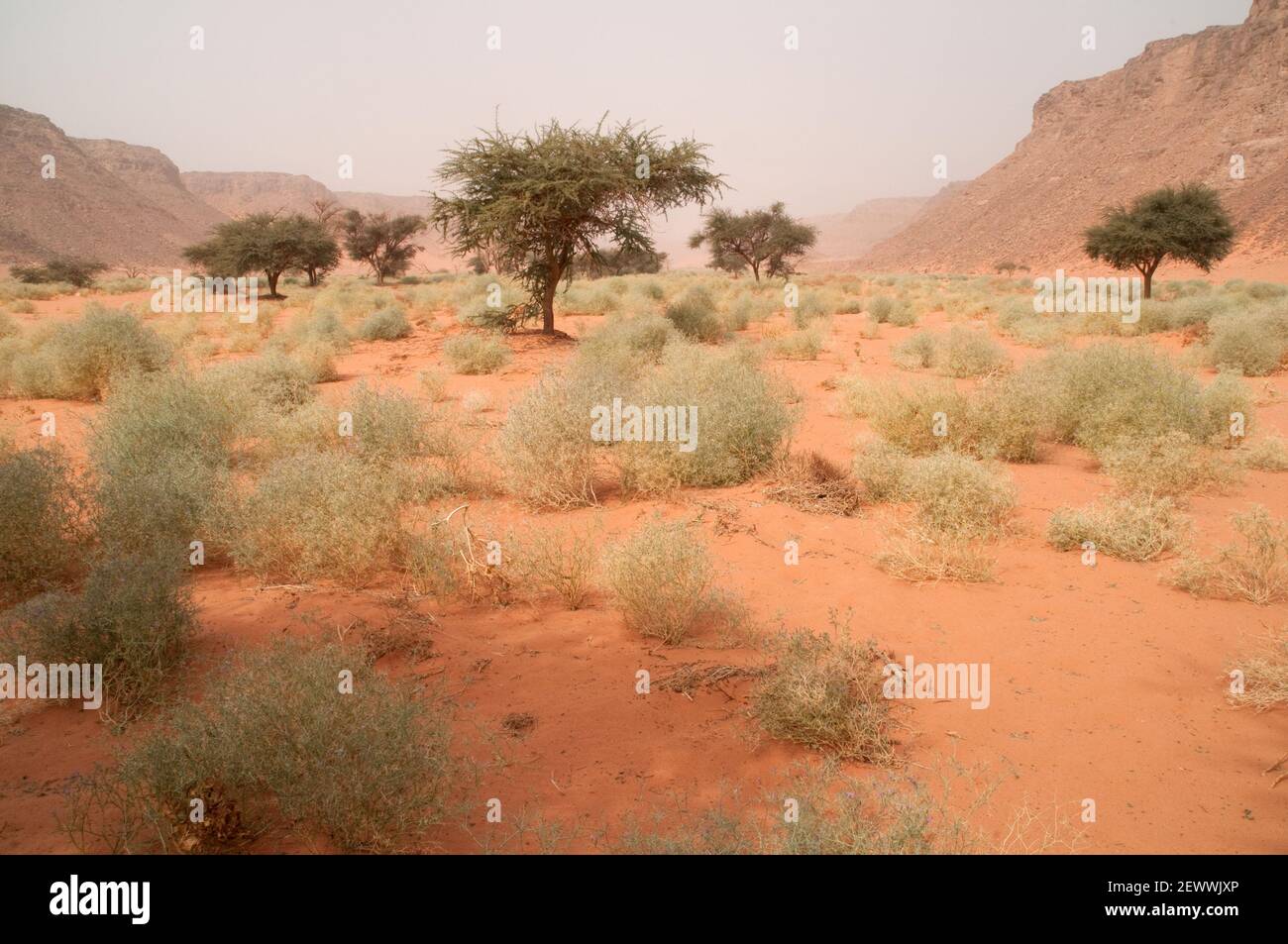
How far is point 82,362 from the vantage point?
411 inches

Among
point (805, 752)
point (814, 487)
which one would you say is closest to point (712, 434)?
point (814, 487)

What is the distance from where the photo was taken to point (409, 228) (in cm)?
4047

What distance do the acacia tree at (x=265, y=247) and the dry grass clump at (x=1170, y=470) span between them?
28100 millimetres

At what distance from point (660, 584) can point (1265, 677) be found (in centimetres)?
295

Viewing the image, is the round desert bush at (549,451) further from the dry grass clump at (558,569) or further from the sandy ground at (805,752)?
the dry grass clump at (558,569)

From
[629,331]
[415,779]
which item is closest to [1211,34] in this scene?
[629,331]

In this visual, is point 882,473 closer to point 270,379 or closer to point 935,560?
point 935,560

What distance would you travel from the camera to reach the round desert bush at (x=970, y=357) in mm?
12359

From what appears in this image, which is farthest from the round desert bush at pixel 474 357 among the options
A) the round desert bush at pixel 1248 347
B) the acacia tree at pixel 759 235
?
the acacia tree at pixel 759 235

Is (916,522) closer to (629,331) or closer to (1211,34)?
(629,331)

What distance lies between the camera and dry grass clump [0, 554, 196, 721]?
365 cm

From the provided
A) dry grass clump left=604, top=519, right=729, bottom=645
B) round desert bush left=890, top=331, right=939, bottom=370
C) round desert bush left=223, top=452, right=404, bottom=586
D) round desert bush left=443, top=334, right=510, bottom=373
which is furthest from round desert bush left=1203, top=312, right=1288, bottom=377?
round desert bush left=223, top=452, right=404, bottom=586

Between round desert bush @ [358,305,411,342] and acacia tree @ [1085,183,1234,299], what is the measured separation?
67.6 ft

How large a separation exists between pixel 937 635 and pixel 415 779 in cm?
297
